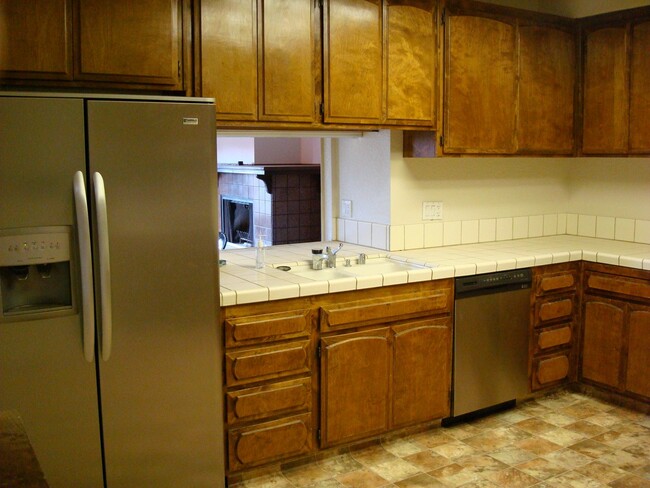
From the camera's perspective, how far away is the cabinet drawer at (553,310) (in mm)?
3811

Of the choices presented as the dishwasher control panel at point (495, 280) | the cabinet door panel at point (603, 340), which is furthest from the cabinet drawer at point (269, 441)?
the cabinet door panel at point (603, 340)

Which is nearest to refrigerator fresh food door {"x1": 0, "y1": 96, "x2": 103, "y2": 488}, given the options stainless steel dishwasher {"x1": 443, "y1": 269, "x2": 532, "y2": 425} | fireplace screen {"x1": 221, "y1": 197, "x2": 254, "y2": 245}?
stainless steel dishwasher {"x1": 443, "y1": 269, "x2": 532, "y2": 425}

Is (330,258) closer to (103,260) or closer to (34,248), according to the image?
(103,260)

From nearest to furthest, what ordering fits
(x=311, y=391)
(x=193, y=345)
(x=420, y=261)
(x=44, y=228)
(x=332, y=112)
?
(x=44, y=228) → (x=193, y=345) → (x=311, y=391) → (x=332, y=112) → (x=420, y=261)

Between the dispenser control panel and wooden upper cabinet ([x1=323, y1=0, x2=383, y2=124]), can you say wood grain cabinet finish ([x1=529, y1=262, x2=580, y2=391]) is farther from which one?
the dispenser control panel

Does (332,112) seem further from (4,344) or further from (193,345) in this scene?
(4,344)

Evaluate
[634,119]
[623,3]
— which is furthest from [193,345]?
[623,3]

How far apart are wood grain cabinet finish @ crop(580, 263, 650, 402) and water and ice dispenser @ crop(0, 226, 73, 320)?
2809mm

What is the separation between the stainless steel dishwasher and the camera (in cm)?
351

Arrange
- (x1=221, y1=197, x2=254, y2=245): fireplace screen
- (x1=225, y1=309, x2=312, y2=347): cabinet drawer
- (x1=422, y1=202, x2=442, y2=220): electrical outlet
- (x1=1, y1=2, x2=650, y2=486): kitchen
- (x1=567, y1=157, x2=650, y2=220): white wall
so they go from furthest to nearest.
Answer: (x1=221, y1=197, x2=254, y2=245): fireplace screen, (x1=567, y1=157, x2=650, y2=220): white wall, (x1=422, y1=202, x2=442, y2=220): electrical outlet, (x1=1, y1=2, x2=650, y2=486): kitchen, (x1=225, y1=309, x2=312, y2=347): cabinet drawer

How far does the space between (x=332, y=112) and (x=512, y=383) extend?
68.5 inches

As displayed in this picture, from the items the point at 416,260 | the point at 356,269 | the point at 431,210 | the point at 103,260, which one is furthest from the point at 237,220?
the point at 103,260

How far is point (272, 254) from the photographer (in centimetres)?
375

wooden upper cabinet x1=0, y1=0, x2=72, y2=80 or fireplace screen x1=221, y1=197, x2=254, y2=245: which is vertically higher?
wooden upper cabinet x1=0, y1=0, x2=72, y2=80
